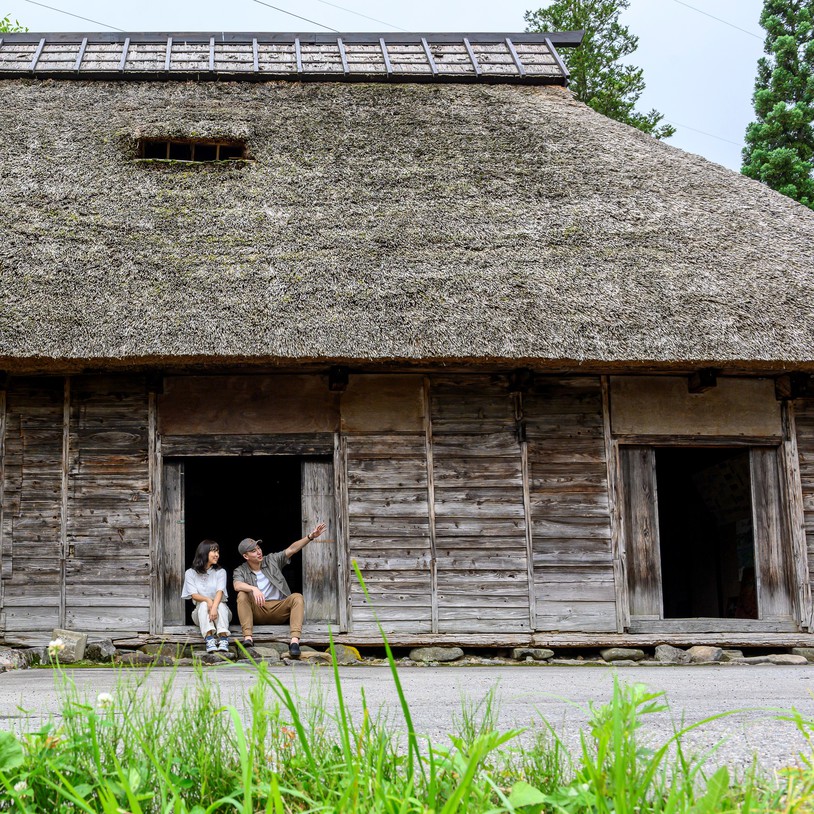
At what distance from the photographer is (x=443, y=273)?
25.5 ft

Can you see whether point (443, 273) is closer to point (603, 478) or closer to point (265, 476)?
point (603, 478)

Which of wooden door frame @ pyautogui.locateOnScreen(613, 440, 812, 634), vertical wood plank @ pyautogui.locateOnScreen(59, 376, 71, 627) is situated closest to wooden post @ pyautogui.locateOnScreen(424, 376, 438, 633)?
wooden door frame @ pyautogui.locateOnScreen(613, 440, 812, 634)

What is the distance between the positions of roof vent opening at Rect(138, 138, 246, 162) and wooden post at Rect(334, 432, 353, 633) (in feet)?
11.2

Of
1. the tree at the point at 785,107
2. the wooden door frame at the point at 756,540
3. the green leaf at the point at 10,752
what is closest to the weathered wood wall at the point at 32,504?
the wooden door frame at the point at 756,540

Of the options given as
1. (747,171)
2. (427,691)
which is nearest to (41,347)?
(427,691)

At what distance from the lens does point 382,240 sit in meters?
8.14

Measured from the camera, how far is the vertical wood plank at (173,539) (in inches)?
309

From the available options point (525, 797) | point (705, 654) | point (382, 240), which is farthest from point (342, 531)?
point (525, 797)

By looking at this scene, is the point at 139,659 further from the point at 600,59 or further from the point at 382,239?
the point at 600,59

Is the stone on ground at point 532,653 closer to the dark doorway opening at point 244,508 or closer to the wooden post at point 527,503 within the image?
the wooden post at point 527,503

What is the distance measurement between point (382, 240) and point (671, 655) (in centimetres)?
423

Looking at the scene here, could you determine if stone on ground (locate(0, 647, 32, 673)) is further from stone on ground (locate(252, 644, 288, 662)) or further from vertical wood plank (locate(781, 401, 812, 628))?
vertical wood plank (locate(781, 401, 812, 628))

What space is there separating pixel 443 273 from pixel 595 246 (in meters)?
1.44

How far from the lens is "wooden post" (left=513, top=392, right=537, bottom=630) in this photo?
7879 mm
